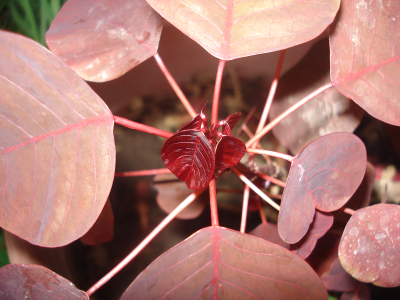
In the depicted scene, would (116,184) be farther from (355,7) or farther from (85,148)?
(355,7)

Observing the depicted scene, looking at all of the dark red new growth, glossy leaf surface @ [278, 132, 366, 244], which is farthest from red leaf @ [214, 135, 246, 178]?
glossy leaf surface @ [278, 132, 366, 244]

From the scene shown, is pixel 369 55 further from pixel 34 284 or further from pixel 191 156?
pixel 34 284

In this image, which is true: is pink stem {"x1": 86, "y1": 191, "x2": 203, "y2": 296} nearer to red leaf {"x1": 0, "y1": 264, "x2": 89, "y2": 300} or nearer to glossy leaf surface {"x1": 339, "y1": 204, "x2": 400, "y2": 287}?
red leaf {"x1": 0, "y1": 264, "x2": 89, "y2": 300}

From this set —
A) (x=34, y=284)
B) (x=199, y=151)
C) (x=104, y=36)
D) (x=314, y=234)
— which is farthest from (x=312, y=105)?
(x=34, y=284)

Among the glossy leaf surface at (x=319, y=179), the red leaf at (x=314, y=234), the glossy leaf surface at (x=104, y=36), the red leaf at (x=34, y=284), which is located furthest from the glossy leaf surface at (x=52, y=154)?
the red leaf at (x=314, y=234)

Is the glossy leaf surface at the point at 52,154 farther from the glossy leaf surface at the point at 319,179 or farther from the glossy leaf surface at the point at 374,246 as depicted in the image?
the glossy leaf surface at the point at 374,246

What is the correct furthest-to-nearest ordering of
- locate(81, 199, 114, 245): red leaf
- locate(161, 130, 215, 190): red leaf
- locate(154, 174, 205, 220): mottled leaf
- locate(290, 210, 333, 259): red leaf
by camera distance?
locate(154, 174, 205, 220): mottled leaf
locate(81, 199, 114, 245): red leaf
locate(290, 210, 333, 259): red leaf
locate(161, 130, 215, 190): red leaf
